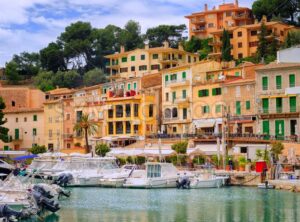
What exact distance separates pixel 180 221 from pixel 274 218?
4736mm

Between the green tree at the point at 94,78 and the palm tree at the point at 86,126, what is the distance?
93.6 ft

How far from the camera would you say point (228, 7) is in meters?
111

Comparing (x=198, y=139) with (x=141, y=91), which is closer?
(x=198, y=139)

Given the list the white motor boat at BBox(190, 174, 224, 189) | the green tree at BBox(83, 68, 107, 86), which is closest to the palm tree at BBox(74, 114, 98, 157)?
the white motor boat at BBox(190, 174, 224, 189)

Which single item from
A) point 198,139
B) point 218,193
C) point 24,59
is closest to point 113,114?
point 198,139

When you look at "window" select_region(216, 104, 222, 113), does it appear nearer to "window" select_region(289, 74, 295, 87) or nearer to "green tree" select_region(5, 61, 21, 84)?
"window" select_region(289, 74, 295, 87)

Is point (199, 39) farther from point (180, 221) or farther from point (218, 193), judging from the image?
point (180, 221)

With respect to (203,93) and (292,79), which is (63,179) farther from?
(292,79)

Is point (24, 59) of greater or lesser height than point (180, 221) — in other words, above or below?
above

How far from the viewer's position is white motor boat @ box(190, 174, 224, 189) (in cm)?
4997

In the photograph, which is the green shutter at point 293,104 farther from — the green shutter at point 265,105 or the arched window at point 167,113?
the arched window at point 167,113

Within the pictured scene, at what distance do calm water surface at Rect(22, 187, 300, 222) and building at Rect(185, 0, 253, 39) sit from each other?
60784mm

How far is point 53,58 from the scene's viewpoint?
116625 millimetres

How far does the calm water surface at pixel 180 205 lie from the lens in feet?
114
